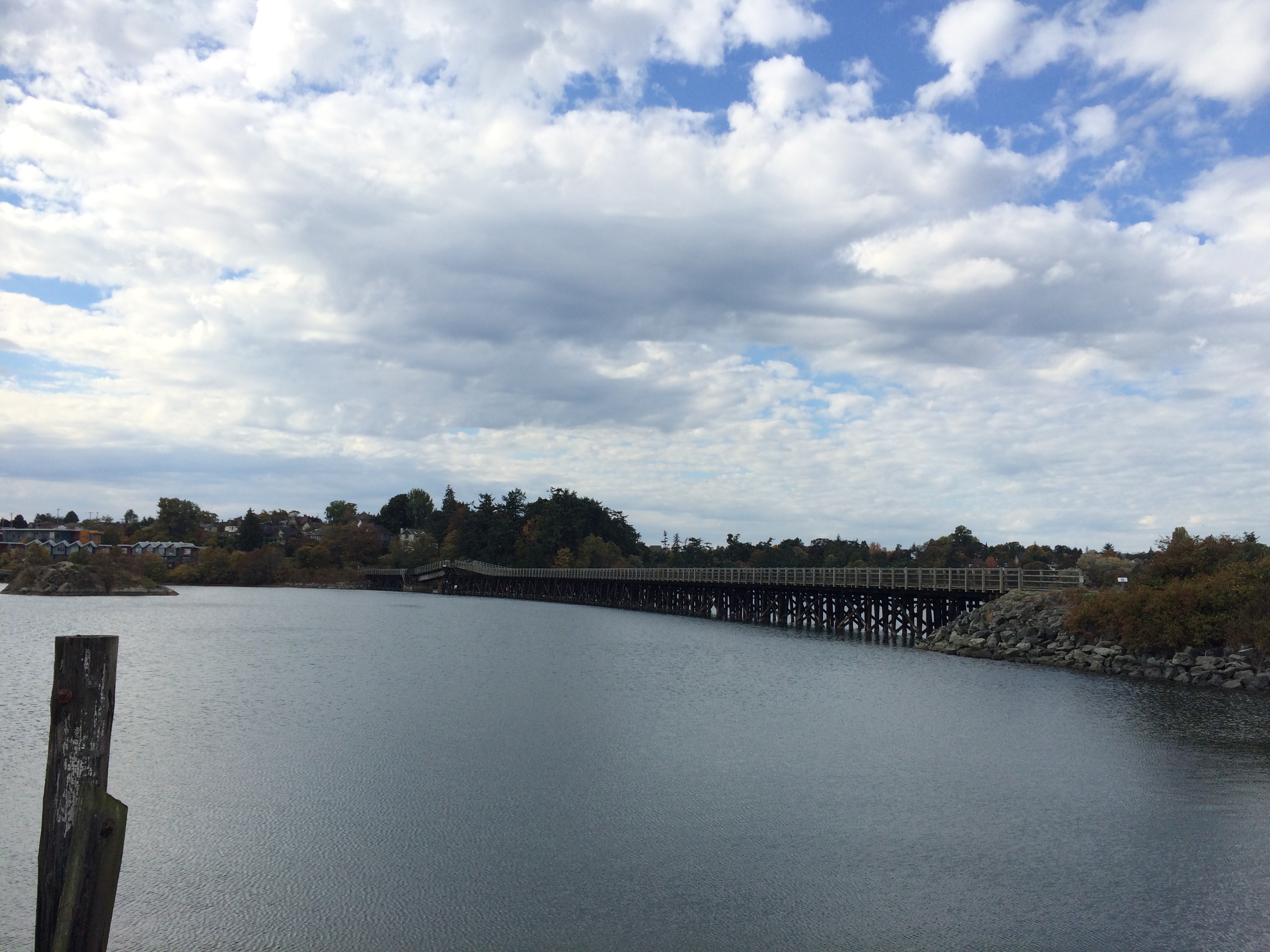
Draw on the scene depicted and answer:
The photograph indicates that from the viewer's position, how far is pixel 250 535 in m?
176

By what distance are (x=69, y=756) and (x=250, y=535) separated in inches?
7186

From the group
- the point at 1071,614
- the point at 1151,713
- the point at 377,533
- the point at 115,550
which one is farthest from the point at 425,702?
the point at 377,533

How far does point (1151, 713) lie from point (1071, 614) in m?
16.6

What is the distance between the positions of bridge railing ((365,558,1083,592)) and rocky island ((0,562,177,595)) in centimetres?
5115

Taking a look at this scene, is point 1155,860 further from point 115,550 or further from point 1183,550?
point 115,550

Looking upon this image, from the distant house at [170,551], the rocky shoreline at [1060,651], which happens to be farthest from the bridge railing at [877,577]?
the distant house at [170,551]

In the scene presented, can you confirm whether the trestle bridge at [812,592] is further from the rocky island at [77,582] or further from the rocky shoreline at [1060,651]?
the rocky island at [77,582]

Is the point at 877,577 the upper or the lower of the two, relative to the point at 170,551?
upper

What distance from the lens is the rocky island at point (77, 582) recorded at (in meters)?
98.6

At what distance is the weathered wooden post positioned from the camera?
730 centimetres

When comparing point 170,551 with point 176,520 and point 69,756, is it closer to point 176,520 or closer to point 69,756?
point 176,520

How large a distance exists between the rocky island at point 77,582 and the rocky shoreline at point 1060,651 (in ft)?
296

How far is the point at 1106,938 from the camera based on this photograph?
10359 mm

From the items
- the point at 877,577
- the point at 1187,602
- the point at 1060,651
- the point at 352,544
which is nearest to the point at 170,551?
the point at 352,544
